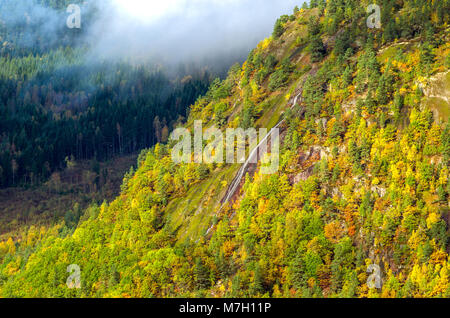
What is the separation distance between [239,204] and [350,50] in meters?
59.6

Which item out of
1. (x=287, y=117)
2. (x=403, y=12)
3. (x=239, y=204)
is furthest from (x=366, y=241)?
(x=403, y=12)

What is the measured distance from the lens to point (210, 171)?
15925 cm

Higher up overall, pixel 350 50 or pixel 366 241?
pixel 350 50

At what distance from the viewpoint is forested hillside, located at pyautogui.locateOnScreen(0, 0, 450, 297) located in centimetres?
11781

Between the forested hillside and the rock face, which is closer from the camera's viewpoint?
the forested hillside

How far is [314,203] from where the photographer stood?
132 m

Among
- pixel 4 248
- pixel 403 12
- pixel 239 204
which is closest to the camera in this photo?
pixel 239 204

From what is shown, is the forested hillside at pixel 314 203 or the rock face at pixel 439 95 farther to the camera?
the rock face at pixel 439 95

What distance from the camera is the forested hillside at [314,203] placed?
11781 cm

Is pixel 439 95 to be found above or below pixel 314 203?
above

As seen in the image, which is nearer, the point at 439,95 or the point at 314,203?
the point at 439,95
